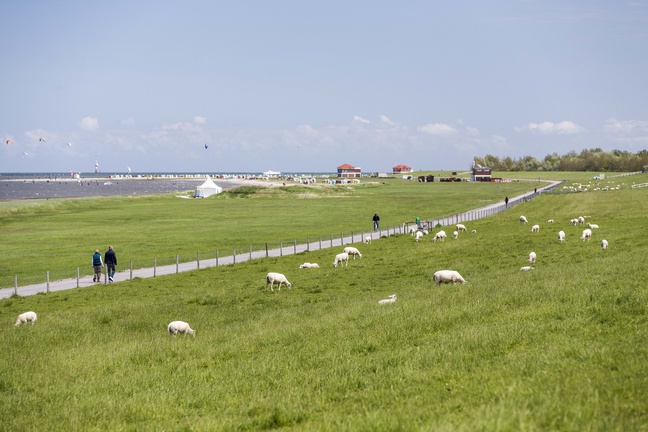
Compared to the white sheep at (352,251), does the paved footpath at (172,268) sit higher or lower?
lower

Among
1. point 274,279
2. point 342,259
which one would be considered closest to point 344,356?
point 274,279

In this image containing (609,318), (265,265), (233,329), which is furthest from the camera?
(265,265)

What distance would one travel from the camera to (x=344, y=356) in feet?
55.7

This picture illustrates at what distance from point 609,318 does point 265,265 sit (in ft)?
106

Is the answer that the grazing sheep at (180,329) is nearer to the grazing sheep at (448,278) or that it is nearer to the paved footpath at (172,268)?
the grazing sheep at (448,278)

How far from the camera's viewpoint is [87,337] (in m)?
22.9

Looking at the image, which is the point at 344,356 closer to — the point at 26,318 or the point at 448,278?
the point at 448,278

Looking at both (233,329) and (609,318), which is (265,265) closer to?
(233,329)

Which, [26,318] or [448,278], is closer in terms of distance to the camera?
[26,318]

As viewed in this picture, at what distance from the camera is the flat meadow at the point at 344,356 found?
11.3m

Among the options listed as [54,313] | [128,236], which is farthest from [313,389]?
[128,236]

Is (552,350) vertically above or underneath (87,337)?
above

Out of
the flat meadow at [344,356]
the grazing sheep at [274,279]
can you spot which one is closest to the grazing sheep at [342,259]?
the flat meadow at [344,356]

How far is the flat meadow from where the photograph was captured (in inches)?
444
